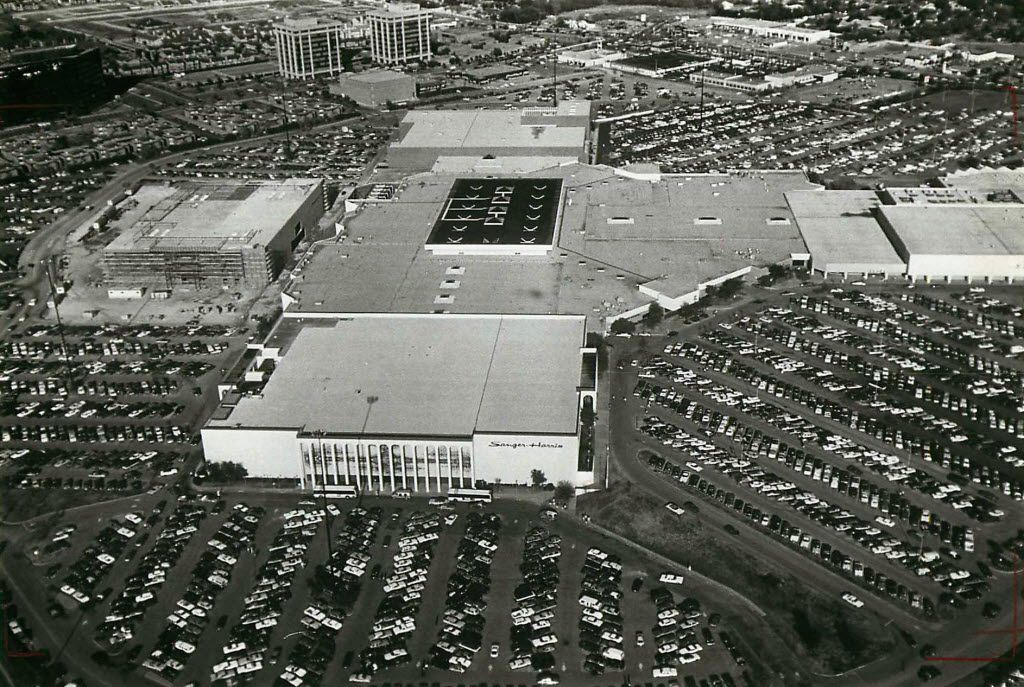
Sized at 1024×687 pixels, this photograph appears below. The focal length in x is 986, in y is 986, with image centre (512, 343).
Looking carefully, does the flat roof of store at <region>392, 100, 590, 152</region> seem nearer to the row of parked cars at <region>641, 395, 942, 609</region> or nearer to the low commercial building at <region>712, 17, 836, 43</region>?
the row of parked cars at <region>641, 395, 942, 609</region>

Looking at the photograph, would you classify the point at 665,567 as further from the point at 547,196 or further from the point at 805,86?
the point at 805,86

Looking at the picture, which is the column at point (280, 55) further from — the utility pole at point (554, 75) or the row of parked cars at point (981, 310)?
the row of parked cars at point (981, 310)

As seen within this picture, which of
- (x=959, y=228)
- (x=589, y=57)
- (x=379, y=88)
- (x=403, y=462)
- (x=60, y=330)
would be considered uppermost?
(x=589, y=57)

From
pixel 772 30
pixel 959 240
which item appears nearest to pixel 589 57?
pixel 772 30

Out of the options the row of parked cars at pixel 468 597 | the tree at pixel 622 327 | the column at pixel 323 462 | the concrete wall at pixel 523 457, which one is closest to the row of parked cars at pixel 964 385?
the tree at pixel 622 327

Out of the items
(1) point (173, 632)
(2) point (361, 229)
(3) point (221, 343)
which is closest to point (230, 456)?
(1) point (173, 632)

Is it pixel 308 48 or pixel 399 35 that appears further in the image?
pixel 399 35

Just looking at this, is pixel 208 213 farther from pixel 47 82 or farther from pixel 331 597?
pixel 47 82
